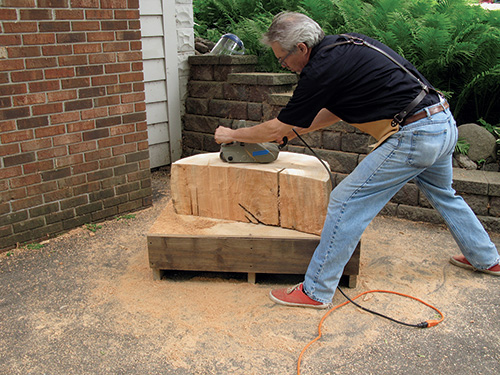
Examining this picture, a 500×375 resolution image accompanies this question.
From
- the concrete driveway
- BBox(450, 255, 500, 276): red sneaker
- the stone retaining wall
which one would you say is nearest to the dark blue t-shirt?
the stone retaining wall

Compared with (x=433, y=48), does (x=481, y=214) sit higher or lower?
lower

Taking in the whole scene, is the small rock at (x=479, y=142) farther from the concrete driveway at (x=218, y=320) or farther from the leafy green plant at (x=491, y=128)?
the concrete driveway at (x=218, y=320)

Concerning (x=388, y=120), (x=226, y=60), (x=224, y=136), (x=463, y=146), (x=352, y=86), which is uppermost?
(x=226, y=60)

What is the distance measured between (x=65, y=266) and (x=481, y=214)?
3554 mm

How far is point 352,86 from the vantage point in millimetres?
2717

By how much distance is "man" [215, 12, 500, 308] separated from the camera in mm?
2693

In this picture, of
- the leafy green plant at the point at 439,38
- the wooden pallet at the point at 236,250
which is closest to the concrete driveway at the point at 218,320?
the wooden pallet at the point at 236,250

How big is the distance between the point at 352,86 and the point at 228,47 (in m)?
3.41

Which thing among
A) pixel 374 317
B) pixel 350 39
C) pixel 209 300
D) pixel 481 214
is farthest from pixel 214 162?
pixel 481 214

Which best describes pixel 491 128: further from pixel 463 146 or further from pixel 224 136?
pixel 224 136

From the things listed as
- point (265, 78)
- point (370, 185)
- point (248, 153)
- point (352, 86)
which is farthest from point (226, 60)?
point (370, 185)

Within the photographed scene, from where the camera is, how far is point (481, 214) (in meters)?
4.23

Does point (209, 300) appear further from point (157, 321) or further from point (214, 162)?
point (214, 162)

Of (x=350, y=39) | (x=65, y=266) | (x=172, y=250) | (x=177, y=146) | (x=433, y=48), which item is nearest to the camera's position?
(x=350, y=39)
